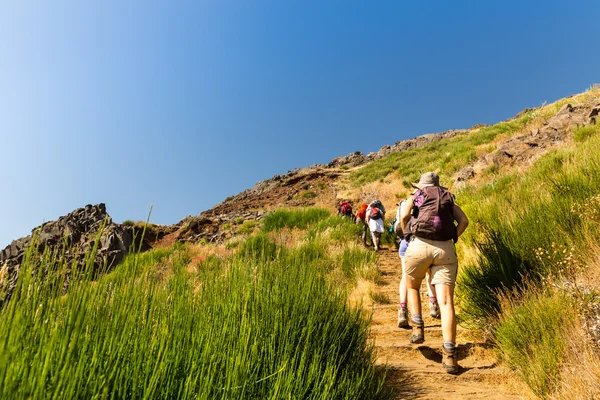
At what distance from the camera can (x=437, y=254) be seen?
3949 millimetres

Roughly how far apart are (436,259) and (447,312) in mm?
585

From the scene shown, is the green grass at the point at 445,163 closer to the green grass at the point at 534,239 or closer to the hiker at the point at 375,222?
the hiker at the point at 375,222

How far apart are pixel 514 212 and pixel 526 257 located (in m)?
1.15

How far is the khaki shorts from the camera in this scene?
3.93 metres

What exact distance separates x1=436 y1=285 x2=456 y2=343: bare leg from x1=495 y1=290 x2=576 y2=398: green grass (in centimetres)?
45

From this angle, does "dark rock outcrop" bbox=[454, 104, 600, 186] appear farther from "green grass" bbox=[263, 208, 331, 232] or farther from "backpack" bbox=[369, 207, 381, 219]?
"green grass" bbox=[263, 208, 331, 232]

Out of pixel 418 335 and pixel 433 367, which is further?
pixel 418 335

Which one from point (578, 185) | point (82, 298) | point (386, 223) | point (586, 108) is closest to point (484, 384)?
point (578, 185)

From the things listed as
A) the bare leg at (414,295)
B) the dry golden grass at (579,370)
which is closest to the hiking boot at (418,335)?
the bare leg at (414,295)

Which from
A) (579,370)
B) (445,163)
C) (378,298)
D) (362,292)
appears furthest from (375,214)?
(445,163)

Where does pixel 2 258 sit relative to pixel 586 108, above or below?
below

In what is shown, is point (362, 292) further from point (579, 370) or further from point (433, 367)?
point (579, 370)

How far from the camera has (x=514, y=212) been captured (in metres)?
5.21

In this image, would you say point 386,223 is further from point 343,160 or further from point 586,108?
point 343,160
